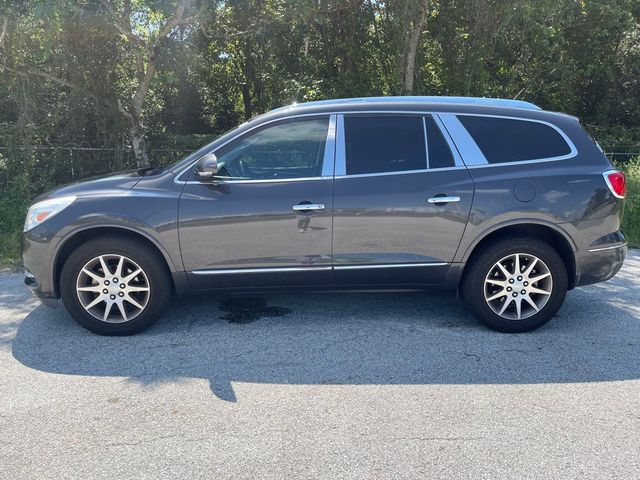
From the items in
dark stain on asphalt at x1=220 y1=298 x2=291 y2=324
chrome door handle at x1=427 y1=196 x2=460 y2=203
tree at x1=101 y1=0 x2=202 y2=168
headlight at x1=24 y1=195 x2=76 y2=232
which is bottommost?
dark stain on asphalt at x1=220 y1=298 x2=291 y2=324

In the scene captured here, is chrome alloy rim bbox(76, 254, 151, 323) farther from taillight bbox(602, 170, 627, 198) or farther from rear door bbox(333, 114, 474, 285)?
taillight bbox(602, 170, 627, 198)

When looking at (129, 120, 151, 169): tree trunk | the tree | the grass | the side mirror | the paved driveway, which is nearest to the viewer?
the paved driveway

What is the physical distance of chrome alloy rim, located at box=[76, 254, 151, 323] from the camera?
14.7 feet

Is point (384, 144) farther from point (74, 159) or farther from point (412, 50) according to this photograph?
point (74, 159)

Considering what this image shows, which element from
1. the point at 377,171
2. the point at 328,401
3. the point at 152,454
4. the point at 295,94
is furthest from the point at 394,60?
the point at 152,454

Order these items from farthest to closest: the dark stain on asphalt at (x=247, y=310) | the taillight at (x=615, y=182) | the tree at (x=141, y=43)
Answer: the tree at (x=141, y=43) → the dark stain on asphalt at (x=247, y=310) → the taillight at (x=615, y=182)

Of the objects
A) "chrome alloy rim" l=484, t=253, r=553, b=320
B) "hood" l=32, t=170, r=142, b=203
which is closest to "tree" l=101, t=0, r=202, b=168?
"hood" l=32, t=170, r=142, b=203

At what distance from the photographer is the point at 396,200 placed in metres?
4.41

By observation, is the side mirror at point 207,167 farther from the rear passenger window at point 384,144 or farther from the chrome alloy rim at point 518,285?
the chrome alloy rim at point 518,285

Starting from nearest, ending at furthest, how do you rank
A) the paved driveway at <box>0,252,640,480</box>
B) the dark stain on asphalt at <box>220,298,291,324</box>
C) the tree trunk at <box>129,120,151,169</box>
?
1. the paved driveway at <box>0,252,640,480</box>
2. the dark stain on asphalt at <box>220,298,291,324</box>
3. the tree trunk at <box>129,120,151,169</box>

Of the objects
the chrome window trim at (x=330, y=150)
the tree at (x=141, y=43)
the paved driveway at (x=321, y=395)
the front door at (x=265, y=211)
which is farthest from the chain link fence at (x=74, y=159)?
the chrome window trim at (x=330, y=150)

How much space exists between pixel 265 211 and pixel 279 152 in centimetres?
54

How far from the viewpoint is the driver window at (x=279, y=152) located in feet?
14.9

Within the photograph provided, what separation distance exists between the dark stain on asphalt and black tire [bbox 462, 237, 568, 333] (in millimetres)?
1674
